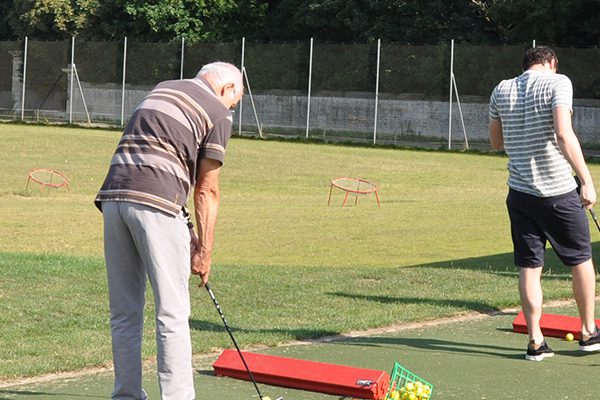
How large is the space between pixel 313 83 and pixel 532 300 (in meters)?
37.8

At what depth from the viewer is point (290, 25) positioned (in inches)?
2331

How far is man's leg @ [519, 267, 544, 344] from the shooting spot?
7.70 m

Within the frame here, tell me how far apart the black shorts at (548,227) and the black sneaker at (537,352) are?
53 centimetres

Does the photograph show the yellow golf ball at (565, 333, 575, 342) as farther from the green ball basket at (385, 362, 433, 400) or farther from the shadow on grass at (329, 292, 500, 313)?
the green ball basket at (385, 362, 433, 400)

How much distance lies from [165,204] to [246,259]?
959cm

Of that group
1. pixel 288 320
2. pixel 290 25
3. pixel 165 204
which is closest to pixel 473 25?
pixel 290 25

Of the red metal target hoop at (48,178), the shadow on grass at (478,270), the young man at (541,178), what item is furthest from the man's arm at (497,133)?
the red metal target hoop at (48,178)

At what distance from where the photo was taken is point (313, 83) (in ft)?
148

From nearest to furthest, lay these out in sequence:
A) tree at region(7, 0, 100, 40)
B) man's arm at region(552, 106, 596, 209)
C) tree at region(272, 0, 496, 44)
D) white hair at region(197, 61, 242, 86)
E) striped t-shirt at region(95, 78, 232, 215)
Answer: striped t-shirt at region(95, 78, 232, 215), white hair at region(197, 61, 242, 86), man's arm at region(552, 106, 596, 209), tree at region(272, 0, 496, 44), tree at region(7, 0, 100, 40)

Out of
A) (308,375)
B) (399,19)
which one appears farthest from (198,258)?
(399,19)

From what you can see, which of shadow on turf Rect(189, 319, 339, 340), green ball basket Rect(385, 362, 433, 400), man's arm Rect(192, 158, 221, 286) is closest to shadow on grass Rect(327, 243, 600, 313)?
shadow on turf Rect(189, 319, 339, 340)

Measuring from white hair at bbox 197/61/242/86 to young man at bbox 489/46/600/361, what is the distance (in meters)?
2.36

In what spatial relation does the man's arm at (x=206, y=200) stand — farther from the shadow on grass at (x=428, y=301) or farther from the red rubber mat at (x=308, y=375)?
the shadow on grass at (x=428, y=301)

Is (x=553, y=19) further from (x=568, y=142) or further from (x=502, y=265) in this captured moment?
(x=568, y=142)
